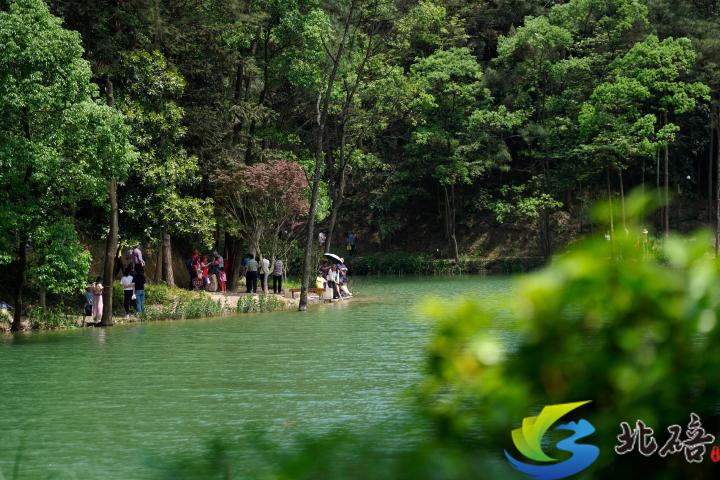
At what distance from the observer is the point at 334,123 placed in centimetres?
4500

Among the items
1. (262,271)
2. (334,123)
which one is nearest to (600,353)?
(262,271)

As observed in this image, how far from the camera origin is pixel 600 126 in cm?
4853

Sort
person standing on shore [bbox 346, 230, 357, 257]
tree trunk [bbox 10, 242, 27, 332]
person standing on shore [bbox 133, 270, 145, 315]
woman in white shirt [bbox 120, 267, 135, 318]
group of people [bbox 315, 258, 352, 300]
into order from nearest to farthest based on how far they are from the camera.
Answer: tree trunk [bbox 10, 242, 27, 332] → woman in white shirt [bbox 120, 267, 135, 318] → person standing on shore [bbox 133, 270, 145, 315] → group of people [bbox 315, 258, 352, 300] → person standing on shore [bbox 346, 230, 357, 257]

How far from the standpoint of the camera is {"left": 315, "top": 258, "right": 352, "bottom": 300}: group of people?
33.7m

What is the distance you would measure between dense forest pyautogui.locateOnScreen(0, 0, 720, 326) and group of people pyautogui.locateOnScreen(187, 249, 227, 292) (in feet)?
2.83

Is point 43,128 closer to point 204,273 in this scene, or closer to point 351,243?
point 204,273

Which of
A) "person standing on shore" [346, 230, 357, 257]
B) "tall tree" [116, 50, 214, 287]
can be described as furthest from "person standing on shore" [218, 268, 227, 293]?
"person standing on shore" [346, 230, 357, 257]

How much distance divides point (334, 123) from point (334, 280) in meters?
13.1

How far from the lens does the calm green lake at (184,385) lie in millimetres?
10922

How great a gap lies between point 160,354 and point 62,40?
766 cm

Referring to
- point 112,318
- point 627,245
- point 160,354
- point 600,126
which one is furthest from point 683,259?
point 600,126

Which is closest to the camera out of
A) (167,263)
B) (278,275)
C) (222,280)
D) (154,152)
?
(154,152)

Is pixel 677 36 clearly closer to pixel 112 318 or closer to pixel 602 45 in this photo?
pixel 602 45

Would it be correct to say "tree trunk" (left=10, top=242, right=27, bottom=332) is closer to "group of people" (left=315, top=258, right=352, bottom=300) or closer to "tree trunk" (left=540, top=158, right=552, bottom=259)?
"group of people" (left=315, top=258, right=352, bottom=300)
